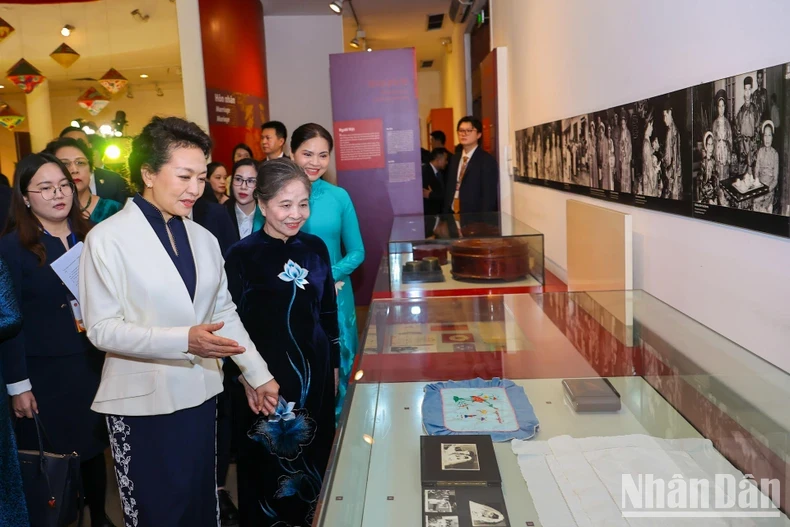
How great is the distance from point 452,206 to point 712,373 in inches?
A: 179

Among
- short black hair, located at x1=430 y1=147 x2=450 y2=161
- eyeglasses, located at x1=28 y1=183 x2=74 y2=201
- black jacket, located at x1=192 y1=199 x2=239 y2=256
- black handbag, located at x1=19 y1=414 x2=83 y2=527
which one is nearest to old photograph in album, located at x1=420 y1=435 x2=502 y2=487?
black handbag, located at x1=19 y1=414 x2=83 y2=527

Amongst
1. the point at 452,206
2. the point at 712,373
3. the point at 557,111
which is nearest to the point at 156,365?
the point at 712,373

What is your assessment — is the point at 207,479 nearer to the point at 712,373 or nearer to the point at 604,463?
the point at 604,463

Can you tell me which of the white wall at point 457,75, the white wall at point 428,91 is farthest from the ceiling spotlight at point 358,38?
the white wall at point 428,91

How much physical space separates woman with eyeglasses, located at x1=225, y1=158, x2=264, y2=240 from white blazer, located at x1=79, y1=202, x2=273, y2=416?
76.8 inches

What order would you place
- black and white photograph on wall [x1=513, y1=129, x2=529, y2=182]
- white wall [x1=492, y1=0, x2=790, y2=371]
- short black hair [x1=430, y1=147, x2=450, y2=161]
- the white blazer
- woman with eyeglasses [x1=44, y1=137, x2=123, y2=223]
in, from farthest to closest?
short black hair [x1=430, y1=147, x2=450, y2=161] → black and white photograph on wall [x1=513, y1=129, x2=529, y2=182] → woman with eyeglasses [x1=44, y1=137, x2=123, y2=223] → the white blazer → white wall [x1=492, y1=0, x2=790, y2=371]

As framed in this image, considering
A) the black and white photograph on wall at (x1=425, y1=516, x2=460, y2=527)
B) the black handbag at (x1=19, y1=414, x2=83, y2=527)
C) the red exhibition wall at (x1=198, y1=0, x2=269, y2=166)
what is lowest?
the black handbag at (x1=19, y1=414, x2=83, y2=527)

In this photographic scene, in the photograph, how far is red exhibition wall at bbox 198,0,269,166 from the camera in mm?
7062

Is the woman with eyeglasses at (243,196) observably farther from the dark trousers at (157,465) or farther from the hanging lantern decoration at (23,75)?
the hanging lantern decoration at (23,75)

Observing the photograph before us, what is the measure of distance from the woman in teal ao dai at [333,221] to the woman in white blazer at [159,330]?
3.62ft

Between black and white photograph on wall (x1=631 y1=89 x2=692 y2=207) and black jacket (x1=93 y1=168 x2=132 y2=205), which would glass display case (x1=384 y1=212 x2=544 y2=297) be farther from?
black jacket (x1=93 y1=168 x2=132 y2=205)

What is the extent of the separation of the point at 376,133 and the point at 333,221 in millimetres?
3978

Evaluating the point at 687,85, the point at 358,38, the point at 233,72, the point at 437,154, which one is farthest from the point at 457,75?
the point at 687,85

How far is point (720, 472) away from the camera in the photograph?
1.32 metres
